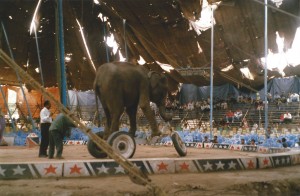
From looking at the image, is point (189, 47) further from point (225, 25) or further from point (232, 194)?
point (232, 194)

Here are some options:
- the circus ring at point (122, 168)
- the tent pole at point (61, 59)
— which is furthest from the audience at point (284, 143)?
the tent pole at point (61, 59)

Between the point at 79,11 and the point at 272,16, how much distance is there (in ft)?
48.9

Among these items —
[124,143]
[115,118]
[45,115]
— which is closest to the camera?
[124,143]

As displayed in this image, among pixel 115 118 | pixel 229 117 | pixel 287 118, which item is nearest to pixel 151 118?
pixel 115 118

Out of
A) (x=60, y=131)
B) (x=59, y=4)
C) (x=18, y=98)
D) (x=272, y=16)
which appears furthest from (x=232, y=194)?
(x=18, y=98)

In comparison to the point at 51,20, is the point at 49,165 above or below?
below

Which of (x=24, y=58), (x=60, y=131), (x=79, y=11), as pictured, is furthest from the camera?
(x=24, y=58)

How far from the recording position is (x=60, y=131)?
912 centimetres

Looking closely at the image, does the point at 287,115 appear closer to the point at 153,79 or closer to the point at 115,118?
the point at 153,79

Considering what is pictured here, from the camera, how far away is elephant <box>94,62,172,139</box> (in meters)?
8.80

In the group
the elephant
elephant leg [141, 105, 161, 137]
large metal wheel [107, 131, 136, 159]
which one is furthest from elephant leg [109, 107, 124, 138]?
elephant leg [141, 105, 161, 137]

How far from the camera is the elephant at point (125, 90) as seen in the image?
880 centimetres

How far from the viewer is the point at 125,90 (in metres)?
8.97

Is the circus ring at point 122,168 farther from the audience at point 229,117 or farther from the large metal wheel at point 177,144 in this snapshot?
the audience at point 229,117
